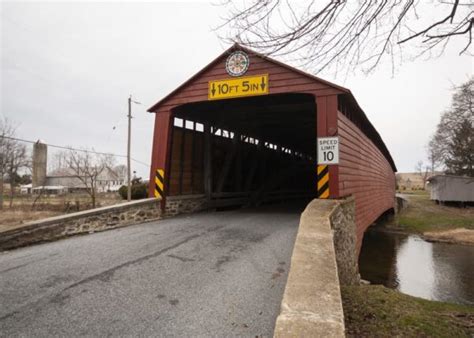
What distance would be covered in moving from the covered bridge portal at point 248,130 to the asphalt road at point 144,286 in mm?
3021

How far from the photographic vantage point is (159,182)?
750 cm

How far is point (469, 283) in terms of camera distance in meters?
9.48

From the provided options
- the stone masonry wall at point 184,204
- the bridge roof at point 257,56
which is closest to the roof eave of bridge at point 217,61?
the bridge roof at point 257,56

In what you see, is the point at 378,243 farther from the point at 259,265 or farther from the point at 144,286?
the point at 144,286

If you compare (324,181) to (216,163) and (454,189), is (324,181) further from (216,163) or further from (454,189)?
(454,189)

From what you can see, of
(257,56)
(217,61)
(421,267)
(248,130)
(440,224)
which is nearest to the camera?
(257,56)

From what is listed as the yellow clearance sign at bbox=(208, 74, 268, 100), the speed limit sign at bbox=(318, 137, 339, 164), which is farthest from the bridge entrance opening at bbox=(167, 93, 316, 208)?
the speed limit sign at bbox=(318, 137, 339, 164)

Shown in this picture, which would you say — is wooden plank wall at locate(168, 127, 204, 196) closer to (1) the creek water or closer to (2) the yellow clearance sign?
(2) the yellow clearance sign

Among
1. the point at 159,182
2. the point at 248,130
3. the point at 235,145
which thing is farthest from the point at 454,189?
the point at 159,182

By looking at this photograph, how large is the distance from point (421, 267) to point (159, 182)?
10707 mm

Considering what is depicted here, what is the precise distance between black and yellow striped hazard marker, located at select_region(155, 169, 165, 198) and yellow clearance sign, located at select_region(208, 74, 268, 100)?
229cm

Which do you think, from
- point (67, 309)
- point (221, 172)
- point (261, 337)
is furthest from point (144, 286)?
point (221, 172)

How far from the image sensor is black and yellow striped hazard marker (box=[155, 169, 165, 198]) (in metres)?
7.47

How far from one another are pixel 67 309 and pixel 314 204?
4093mm
